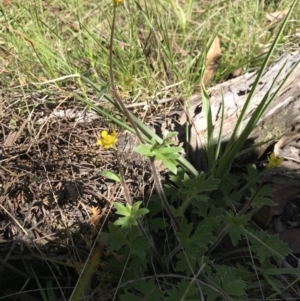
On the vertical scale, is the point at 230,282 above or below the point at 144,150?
below

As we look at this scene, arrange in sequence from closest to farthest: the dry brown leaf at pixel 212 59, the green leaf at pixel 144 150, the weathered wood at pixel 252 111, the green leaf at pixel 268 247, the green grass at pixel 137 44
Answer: the green leaf at pixel 144 150 < the green leaf at pixel 268 247 < the weathered wood at pixel 252 111 < the green grass at pixel 137 44 < the dry brown leaf at pixel 212 59

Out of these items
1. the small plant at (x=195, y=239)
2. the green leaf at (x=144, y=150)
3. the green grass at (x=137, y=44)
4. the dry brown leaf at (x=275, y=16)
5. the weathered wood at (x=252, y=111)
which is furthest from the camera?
the dry brown leaf at (x=275, y=16)

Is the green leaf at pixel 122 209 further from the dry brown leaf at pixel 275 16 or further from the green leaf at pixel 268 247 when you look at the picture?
the dry brown leaf at pixel 275 16

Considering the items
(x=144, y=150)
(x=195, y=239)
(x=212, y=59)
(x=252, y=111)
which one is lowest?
(x=195, y=239)

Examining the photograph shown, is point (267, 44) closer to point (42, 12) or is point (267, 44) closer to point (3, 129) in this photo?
point (42, 12)

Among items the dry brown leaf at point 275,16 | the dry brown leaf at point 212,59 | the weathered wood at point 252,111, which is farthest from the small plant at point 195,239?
the dry brown leaf at point 275,16

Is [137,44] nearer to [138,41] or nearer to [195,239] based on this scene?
[138,41]

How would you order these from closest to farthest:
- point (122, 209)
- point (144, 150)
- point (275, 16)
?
point (144, 150) < point (122, 209) < point (275, 16)

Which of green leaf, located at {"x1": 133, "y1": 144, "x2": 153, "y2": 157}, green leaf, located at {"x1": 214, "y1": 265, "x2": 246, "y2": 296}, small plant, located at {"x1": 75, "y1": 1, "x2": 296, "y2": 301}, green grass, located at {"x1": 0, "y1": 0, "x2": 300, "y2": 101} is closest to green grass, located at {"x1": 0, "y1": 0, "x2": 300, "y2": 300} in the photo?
green grass, located at {"x1": 0, "y1": 0, "x2": 300, "y2": 101}

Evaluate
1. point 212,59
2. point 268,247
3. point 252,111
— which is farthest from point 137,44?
point 268,247
